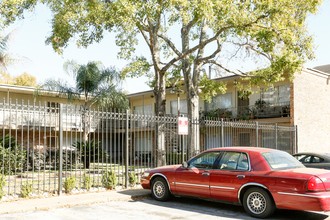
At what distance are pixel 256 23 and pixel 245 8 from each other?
0.75 metres

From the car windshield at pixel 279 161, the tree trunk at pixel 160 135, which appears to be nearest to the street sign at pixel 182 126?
the tree trunk at pixel 160 135

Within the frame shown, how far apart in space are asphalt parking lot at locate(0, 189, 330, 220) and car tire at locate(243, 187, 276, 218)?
22cm

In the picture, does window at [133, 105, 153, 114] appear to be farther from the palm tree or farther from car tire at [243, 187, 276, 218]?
car tire at [243, 187, 276, 218]

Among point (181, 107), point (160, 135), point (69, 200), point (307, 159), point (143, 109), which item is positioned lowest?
point (69, 200)

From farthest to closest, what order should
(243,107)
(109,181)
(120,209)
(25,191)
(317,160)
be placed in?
1. (243,107)
2. (317,160)
3. (109,181)
4. (25,191)
5. (120,209)

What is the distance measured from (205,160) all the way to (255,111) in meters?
16.4

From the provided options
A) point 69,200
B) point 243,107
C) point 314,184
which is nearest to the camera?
point 314,184

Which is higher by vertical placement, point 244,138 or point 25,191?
point 244,138

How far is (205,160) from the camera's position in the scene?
30.6 ft

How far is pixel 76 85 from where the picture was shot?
86.9ft

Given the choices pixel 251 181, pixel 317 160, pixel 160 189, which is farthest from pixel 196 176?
pixel 317 160

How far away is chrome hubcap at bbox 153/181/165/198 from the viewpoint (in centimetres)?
998

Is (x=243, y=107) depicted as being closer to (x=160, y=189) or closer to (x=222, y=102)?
Result: (x=222, y=102)

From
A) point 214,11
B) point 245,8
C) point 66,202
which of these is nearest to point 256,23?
point 245,8
